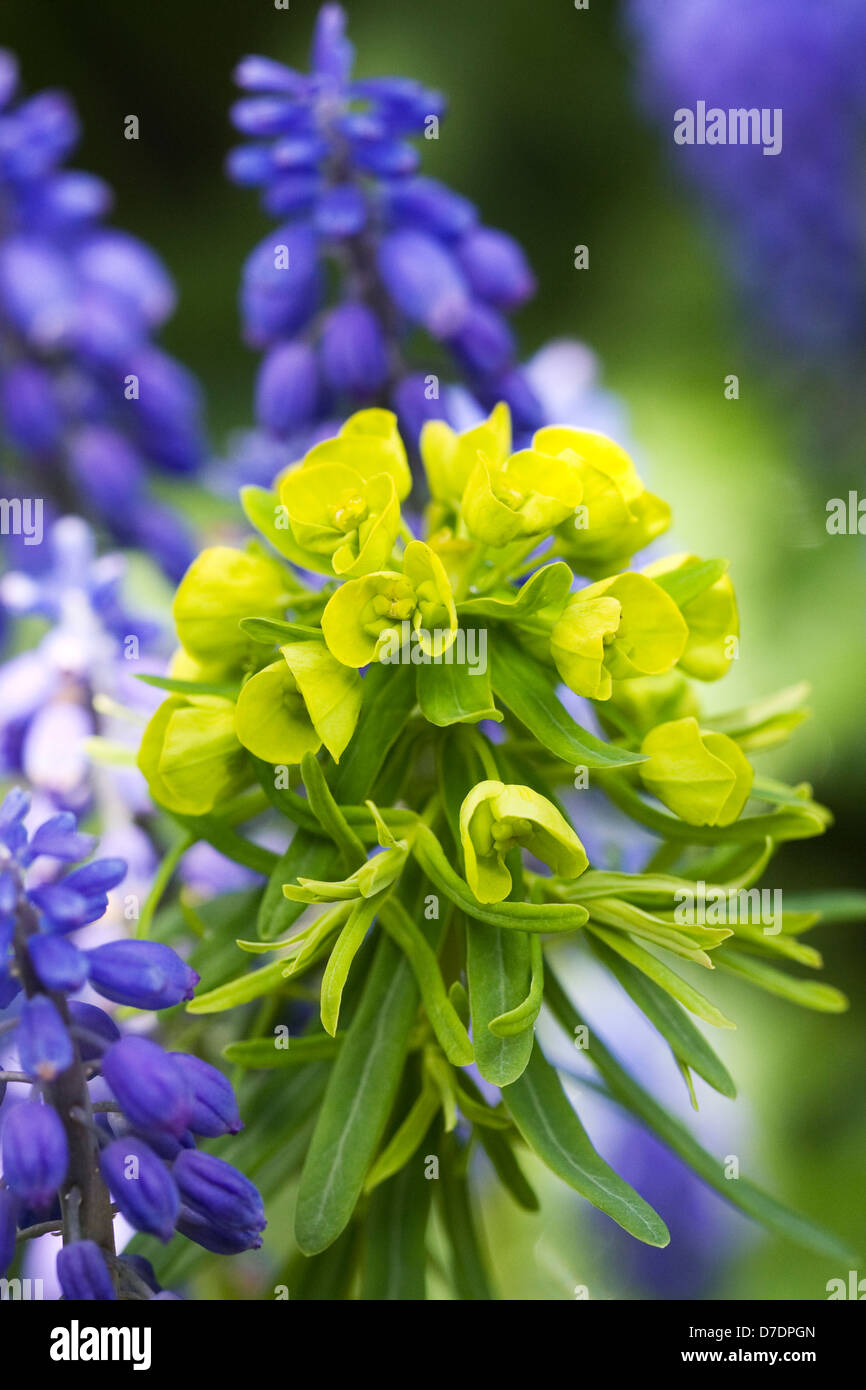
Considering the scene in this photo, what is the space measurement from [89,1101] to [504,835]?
17 cm

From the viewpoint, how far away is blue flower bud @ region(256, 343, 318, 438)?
26.9 inches

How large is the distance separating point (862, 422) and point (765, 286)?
0.19 m

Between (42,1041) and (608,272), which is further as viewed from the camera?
(608,272)

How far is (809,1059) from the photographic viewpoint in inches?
44.5

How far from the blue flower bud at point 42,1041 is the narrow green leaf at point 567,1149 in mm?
155

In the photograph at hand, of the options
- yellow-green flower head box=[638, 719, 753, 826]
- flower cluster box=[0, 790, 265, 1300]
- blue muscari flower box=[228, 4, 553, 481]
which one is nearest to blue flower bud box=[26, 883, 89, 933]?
flower cluster box=[0, 790, 265, 1300]

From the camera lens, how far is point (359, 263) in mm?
688

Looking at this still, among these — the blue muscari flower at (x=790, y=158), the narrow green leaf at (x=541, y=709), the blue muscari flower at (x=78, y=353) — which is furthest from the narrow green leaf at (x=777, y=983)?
the blue muscari flower at (x=790, y=158)

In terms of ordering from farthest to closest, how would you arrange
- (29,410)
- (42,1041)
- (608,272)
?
1. (608,272)
2. (29,410)
3. (42,1041)

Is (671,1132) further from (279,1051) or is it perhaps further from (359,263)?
(359,263)

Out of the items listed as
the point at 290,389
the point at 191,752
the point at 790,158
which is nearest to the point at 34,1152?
the point at 191,752

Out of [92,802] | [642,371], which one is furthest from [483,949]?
[642,371]

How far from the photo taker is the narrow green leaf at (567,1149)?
1.30 feet
